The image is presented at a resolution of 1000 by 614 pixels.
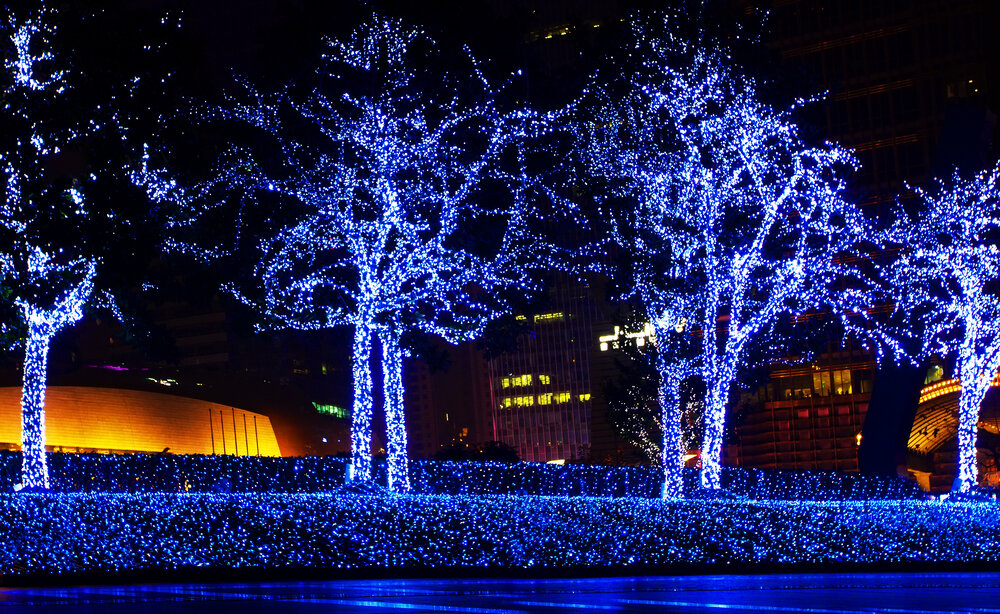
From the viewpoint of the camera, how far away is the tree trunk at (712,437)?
82.8 feet

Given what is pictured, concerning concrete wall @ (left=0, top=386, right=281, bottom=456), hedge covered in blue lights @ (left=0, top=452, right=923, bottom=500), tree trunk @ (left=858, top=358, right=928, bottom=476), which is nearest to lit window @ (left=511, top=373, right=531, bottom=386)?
concrete wall @ (left=0, top=386, right=281, bottom=456)

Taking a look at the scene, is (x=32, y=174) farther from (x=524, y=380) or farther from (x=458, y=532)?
(x=524, y=380)

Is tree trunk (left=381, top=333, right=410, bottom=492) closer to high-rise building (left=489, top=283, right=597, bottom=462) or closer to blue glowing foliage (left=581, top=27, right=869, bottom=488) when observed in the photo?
blue glowing foliage (left=581, top=27, right=869, bottom=488)

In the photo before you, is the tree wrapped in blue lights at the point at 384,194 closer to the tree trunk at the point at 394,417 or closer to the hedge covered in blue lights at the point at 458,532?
the tree trunk at the point at 394,417

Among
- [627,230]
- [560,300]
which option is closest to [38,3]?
[627,230]

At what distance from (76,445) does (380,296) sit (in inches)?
2304

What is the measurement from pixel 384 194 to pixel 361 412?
4588 millimetres

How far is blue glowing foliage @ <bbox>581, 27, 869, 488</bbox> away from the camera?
25.8 m

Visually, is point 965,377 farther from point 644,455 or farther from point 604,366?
point 604,366

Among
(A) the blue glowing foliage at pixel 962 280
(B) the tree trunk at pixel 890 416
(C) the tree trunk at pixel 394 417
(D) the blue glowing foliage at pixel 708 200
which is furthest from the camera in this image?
(B) the tree trunk at pixel 890 416

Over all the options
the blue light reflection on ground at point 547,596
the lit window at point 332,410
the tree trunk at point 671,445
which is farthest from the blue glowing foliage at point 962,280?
the lit window at point 332,410

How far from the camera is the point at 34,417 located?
22578 millimetres

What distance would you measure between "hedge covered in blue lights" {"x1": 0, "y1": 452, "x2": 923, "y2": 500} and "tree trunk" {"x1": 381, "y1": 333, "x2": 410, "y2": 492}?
2.26m

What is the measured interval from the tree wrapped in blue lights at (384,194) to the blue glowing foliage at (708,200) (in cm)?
234
